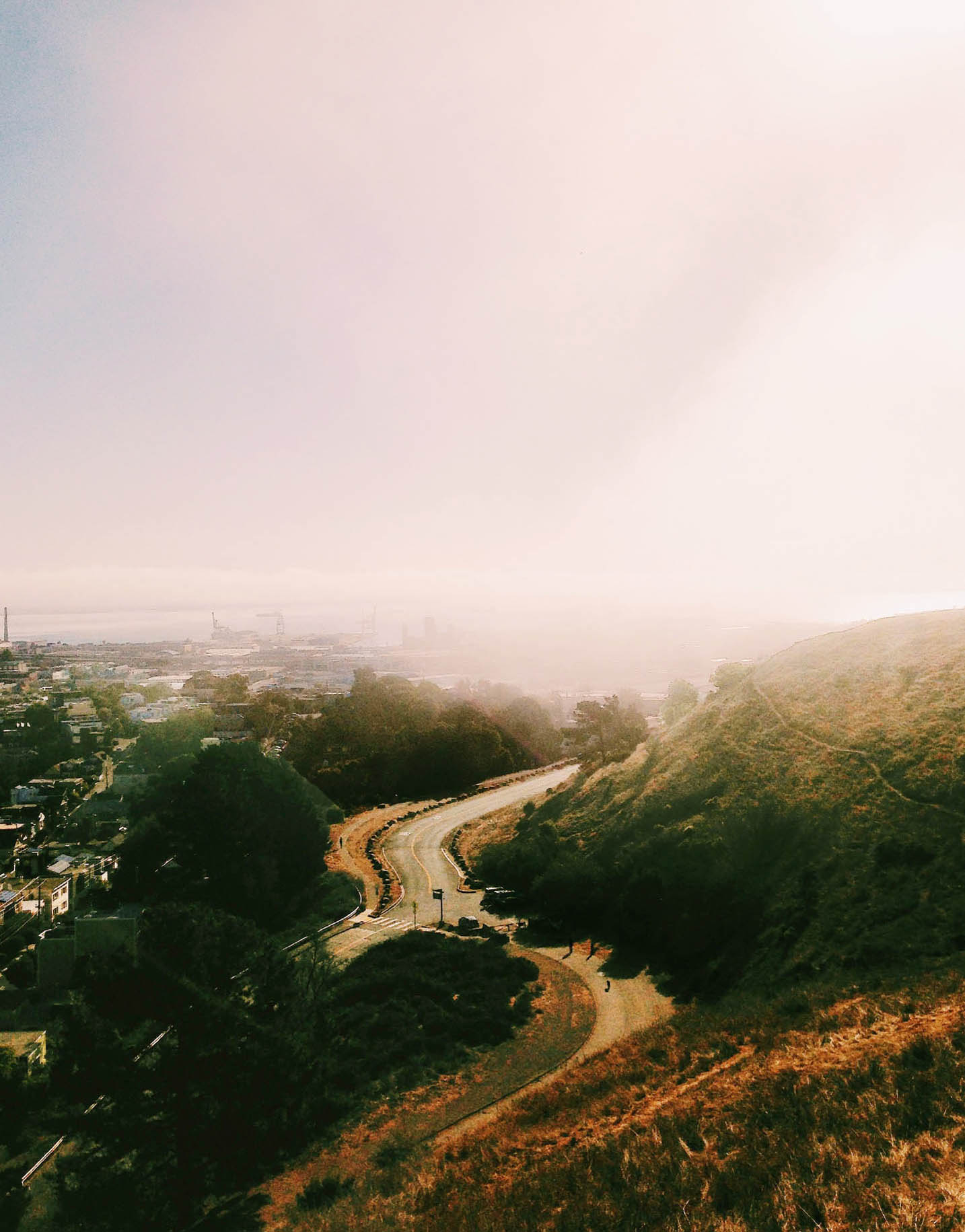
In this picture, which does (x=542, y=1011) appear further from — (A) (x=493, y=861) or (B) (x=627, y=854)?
(A) (x=493, y=861)

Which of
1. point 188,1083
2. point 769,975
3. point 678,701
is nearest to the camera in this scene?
point 188,1083

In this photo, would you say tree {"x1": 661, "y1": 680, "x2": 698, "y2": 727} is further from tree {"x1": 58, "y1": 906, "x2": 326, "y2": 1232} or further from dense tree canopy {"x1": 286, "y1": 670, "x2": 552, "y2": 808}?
tree {"x1": 58, "y1": 906, "x2": 326, "y2": 1232}

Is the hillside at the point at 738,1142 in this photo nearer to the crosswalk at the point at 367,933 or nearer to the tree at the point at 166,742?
the crosswalk at the point at 367,933

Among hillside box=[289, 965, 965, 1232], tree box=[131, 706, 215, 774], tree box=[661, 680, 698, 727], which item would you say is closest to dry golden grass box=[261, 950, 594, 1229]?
hillside box=[289, 965, 965, 1232]

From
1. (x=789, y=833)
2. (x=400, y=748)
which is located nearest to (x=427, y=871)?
(x=789, y=833)

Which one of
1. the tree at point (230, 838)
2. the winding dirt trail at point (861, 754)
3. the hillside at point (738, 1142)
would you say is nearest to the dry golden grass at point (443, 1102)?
the hillside at point (738, 1142)

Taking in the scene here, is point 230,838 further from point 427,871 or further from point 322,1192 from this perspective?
point 322,1192
